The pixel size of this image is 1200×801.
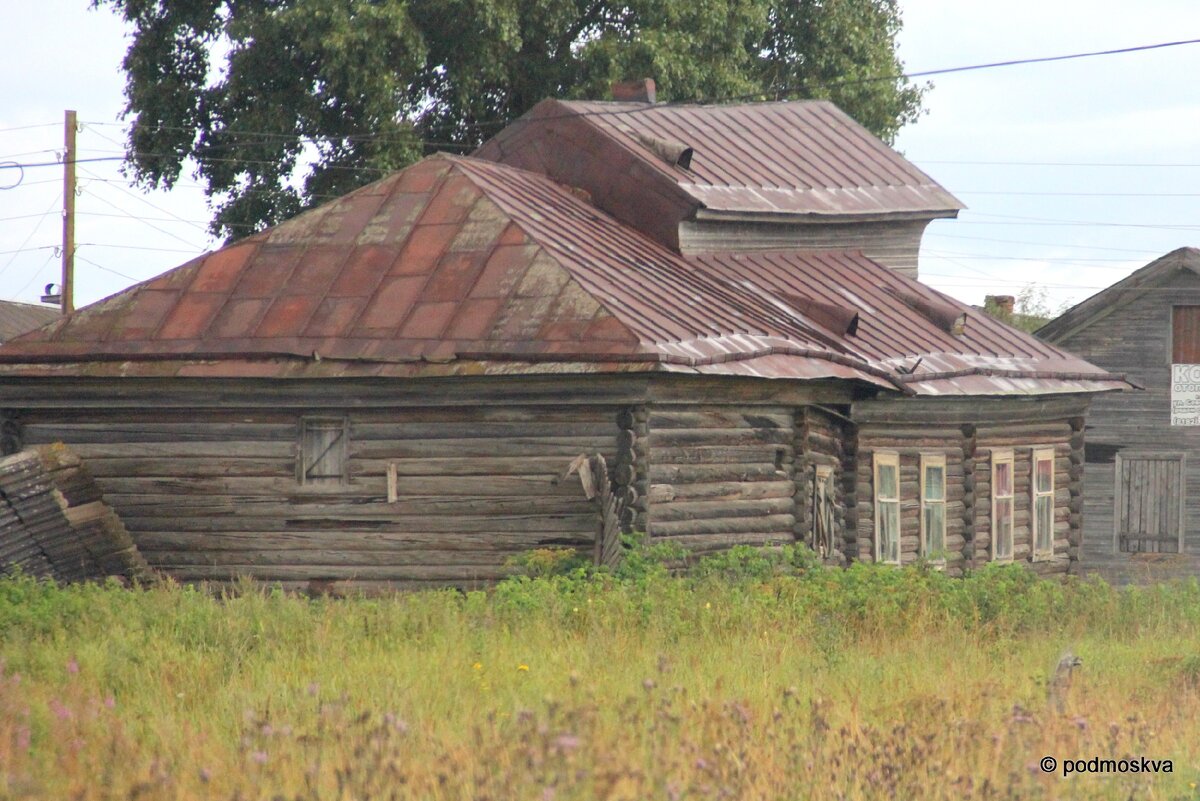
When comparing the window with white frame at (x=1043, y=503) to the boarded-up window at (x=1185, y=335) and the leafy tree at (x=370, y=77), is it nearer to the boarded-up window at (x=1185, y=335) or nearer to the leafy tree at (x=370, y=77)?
the boarded-up window at (x=1185, y=335)

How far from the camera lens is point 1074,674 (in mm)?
10383

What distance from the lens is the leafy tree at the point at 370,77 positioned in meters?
26.8

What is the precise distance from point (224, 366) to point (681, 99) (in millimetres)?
14649

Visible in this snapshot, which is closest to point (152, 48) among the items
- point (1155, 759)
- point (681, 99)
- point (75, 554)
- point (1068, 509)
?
point (681, 99)

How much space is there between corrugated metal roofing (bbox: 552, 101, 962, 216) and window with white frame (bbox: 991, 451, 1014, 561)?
13.0ft

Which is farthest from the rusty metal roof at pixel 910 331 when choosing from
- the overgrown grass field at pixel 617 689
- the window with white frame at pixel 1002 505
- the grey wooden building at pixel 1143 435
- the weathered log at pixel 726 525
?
the grey wooden building at pixel 1143 435

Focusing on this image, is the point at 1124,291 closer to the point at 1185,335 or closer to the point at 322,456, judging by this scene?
the point at 1185,335

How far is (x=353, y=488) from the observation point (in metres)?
15.7

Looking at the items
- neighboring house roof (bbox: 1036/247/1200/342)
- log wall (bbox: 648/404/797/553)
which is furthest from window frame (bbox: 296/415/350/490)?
neighboring house roof (bbox: 1036/247/1200/342)

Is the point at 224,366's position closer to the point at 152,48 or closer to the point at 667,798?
the point at 667,798

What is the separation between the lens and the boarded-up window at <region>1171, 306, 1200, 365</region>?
85.2 feet

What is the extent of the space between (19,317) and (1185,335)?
31.7 metres

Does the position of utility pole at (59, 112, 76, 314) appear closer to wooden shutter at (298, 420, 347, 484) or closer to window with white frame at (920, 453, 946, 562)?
wooden shutter at (298, 420, 347, 484)

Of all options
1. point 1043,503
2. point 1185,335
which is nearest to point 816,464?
point 1043,503
